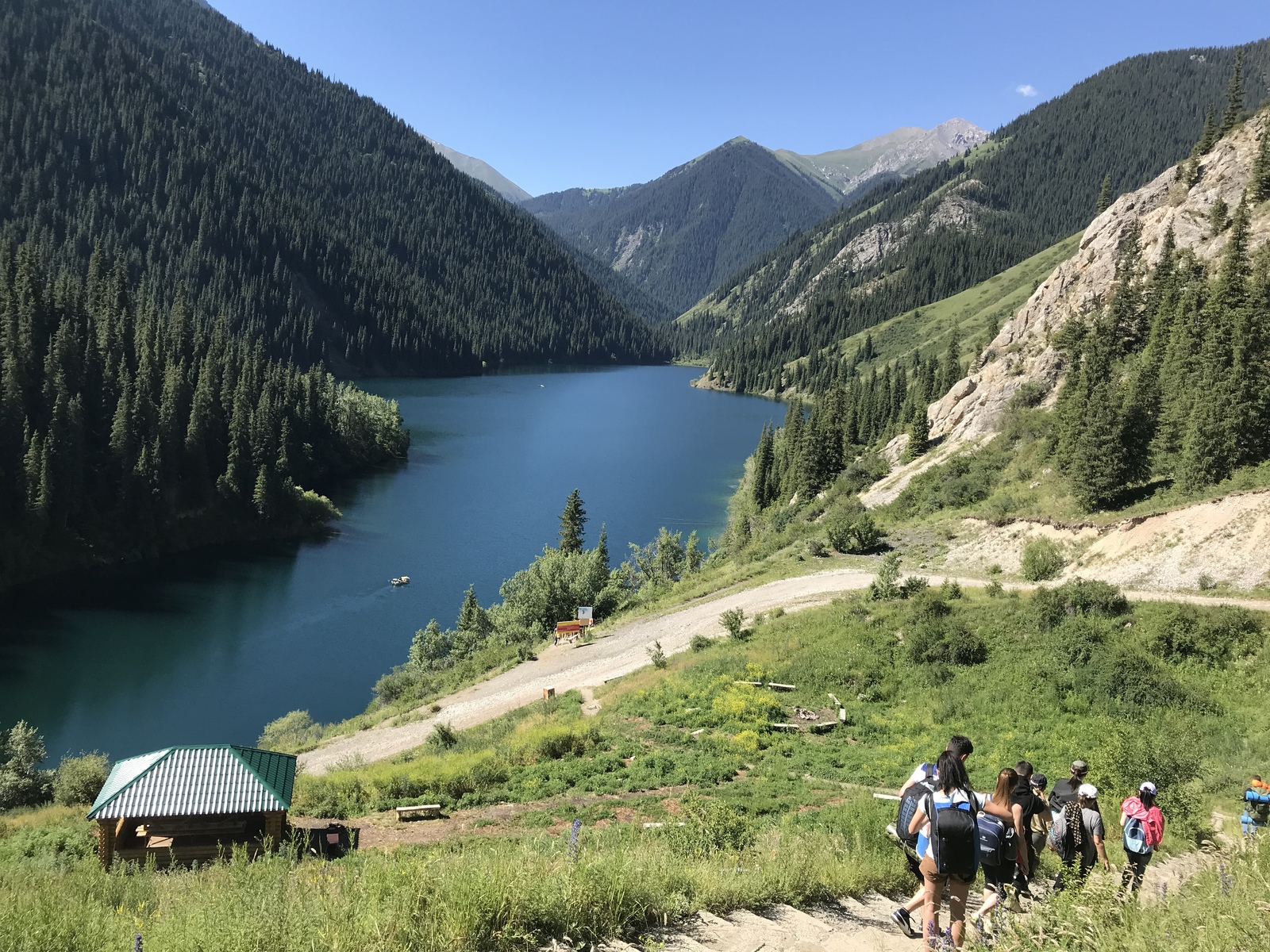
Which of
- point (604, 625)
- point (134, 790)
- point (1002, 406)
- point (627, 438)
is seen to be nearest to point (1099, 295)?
point (1002, 406)

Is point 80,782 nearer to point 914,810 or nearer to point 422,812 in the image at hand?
point 422,812

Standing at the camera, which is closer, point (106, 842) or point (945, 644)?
point (106, 842)

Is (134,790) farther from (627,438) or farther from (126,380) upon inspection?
(627,438)

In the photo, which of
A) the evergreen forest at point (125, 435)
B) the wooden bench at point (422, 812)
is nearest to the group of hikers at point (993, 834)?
the wooden bench at point (422, 812)

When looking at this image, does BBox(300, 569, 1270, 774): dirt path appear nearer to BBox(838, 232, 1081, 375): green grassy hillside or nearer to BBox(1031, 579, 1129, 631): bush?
BBox(1031, 579, 1129, 631): bush

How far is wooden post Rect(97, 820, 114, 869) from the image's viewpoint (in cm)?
1377

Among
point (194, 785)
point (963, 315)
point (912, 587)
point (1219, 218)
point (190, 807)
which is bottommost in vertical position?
point (190, 807)

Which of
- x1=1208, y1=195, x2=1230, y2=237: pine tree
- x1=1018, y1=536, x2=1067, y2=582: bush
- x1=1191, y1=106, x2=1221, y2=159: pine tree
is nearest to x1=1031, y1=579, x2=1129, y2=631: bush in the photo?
x1=1018, y1=536, x2=1067, y2=582: bush

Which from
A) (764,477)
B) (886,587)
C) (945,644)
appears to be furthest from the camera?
(764,477)

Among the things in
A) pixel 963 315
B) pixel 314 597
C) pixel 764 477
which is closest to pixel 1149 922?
pixel 314 597

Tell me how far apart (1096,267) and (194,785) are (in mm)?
63372

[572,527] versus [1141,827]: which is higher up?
[1141,827]

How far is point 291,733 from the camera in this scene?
107ft

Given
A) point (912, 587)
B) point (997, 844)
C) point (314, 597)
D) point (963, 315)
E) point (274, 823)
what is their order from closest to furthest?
1. point (997, 844)
2. point (274, 823)
3. point (912, 587)
4. point (314, 597)
5. point (963, 315)
